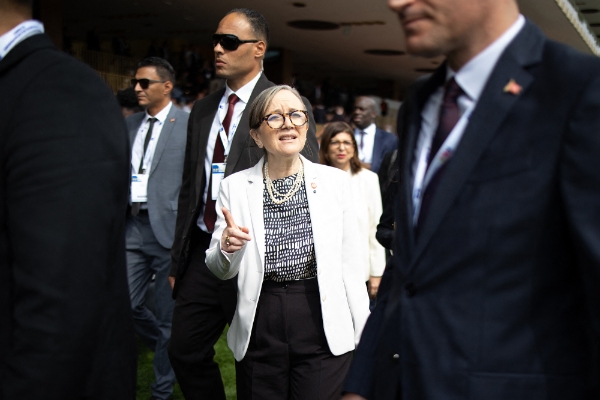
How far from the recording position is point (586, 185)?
1.20 metres

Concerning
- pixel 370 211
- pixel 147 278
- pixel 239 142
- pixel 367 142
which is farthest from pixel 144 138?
pixel 367 142

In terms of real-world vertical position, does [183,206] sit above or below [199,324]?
above

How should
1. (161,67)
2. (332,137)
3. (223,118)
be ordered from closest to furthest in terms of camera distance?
1. (223,118)
2. (161,67)
3. (332,137)

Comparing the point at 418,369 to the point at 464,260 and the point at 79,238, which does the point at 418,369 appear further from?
the point at 79,238

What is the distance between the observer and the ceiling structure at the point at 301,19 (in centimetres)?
1501

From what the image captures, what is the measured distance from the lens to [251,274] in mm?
2910

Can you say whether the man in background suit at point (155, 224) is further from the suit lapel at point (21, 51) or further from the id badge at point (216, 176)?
the suit lapel at point (21, 51)

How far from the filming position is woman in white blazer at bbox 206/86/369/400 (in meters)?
2.89

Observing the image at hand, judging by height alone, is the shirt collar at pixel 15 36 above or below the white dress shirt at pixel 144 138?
below

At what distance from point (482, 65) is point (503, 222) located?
1.18 ft

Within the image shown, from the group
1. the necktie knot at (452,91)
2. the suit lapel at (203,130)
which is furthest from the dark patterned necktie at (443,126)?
the suit lapel at (203,130)

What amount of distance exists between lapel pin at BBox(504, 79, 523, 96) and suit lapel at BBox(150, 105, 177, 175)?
3767 millimetres

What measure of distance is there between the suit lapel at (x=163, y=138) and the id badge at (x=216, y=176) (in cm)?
136

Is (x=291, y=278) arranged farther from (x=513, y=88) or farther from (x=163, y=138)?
(x=163, y=138)
